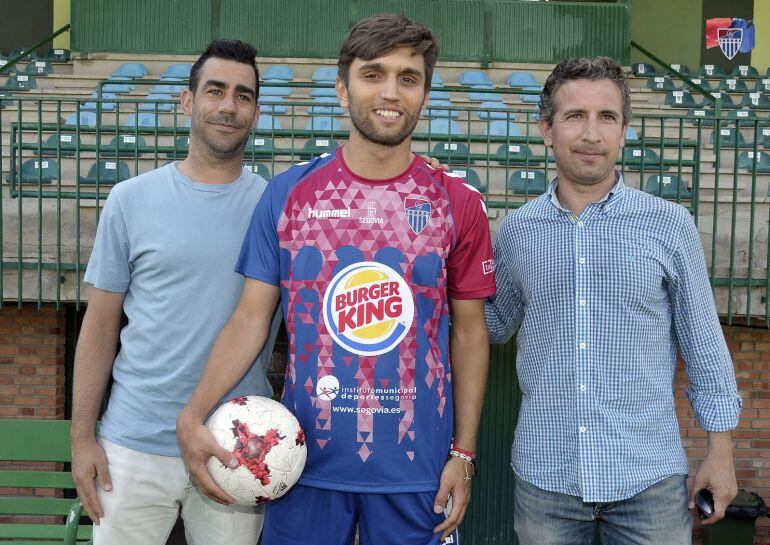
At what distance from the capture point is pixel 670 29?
14.9 metres

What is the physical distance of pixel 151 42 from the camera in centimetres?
1230

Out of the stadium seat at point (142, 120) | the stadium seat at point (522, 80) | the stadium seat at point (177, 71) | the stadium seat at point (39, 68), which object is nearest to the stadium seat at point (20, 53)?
the stadium seat at point (39, 68)

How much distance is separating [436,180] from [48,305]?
4.24 metres

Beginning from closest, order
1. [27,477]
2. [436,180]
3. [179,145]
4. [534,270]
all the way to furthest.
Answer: [436,180] → [534,270] → [27,477] → [179,145]

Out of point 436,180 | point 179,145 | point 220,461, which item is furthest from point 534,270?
point 179,145

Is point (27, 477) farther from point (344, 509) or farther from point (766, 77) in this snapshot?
point (766, 77)

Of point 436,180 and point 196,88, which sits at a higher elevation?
point 196,88

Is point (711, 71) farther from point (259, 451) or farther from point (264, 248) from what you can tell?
point (259, 451)

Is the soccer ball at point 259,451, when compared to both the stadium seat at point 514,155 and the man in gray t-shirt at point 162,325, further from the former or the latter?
the stadium seat at point 514,155

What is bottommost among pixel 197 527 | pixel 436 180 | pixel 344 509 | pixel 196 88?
pixel 197 527

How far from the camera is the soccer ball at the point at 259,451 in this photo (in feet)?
7.72

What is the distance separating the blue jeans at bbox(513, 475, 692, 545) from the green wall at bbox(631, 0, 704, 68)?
13.8m

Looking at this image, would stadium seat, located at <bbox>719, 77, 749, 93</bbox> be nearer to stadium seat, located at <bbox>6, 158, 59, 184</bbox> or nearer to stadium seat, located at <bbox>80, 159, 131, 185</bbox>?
stadium seat, located at <bbox>80, 159, 131, 185</bbox>

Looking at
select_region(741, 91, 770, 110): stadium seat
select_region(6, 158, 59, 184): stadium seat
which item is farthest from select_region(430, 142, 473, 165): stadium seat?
select_region(741, 91, 770, 110): stadium seat
